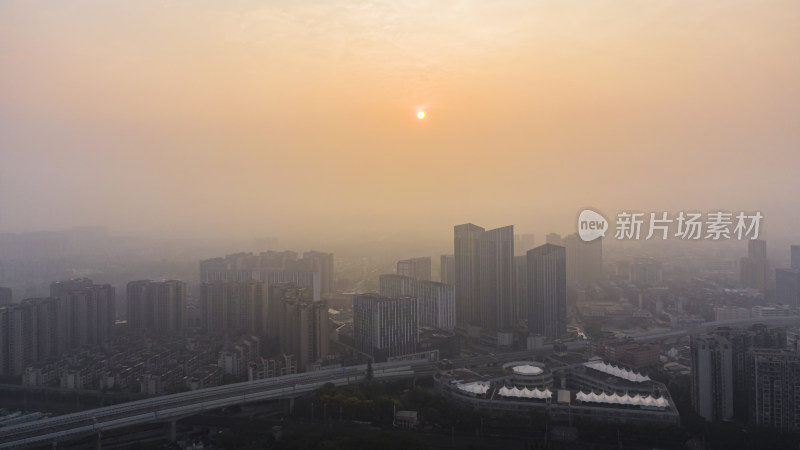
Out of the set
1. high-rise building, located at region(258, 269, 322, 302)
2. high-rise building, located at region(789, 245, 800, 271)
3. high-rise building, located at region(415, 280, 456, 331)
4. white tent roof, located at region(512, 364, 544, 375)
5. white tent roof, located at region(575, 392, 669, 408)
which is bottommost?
white tent roof, located at region(575, 392, 669, 408)

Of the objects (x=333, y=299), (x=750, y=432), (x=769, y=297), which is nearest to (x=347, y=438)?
(x=750, y=432)

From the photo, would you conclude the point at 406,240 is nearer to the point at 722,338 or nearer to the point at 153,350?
the point at 153,350

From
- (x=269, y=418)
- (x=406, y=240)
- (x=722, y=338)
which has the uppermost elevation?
(x=406, y=240)

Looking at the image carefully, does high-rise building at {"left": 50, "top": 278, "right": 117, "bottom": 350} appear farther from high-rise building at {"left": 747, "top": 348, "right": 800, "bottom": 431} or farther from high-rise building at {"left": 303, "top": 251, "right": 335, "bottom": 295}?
high-rise building at {"left": 747, "top": 348, "right": 800, "bottom": 431}

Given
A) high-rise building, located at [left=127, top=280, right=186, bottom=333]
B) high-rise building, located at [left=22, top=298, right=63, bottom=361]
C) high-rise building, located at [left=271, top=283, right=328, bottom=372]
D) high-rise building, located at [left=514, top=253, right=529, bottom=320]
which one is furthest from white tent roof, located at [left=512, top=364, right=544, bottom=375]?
high-rise building, located at [left=22, top=298, right=63, bottom=361]

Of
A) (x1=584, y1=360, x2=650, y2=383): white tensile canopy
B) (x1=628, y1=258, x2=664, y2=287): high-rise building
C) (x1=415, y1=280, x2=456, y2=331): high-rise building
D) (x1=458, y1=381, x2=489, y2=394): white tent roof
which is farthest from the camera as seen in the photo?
(x1=628, y1=258, x2=664, y2=287): high-rise building

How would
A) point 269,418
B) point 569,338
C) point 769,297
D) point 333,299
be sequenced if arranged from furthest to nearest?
point 333,299, point 769,297, point 569,338, point 269,418
